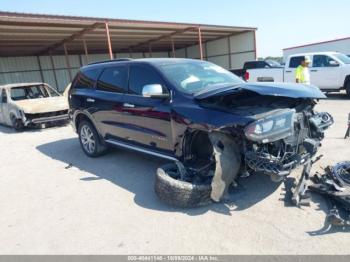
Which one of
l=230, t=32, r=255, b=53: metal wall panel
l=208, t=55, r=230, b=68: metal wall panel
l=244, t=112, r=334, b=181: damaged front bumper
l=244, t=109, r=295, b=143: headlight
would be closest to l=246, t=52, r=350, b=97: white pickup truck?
l=244, t=112, r=334, b=181: damaged front bumper

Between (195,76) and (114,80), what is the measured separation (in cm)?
159

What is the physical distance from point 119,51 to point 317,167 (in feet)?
83.0

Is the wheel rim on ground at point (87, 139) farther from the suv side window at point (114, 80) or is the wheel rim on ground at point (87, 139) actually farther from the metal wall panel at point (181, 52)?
the metal wall panel at point (181, 52)

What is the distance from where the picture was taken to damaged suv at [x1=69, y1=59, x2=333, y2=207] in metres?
3.38

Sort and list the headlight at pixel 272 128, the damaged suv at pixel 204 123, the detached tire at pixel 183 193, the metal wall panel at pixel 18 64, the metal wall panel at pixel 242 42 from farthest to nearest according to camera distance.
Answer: the metal wall panel at pixel 242 42 → the metal wall panel at pixel 18 64 → the detached tire at pixel 183 193 → the damaged suv at pixel 204 123 → the headlight at pixel 272 128

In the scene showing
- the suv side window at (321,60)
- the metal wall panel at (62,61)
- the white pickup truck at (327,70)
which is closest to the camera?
the white pickup truck at (327,70)

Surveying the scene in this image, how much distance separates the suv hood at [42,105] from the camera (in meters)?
9.57

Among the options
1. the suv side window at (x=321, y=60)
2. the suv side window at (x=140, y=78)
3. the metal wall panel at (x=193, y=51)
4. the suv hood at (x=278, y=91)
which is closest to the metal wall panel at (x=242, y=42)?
the metal wall panel at (x=193, y=51)

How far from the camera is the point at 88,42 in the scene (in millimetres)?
20938

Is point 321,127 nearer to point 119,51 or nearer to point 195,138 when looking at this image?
point 195,138

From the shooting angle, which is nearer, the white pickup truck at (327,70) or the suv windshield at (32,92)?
the suv windshield at (32,92)

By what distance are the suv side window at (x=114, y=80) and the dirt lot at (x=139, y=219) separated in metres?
1.45

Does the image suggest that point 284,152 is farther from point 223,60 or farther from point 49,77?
point 49,77

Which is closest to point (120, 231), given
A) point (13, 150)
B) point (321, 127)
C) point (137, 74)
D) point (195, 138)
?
point (195, 138)
